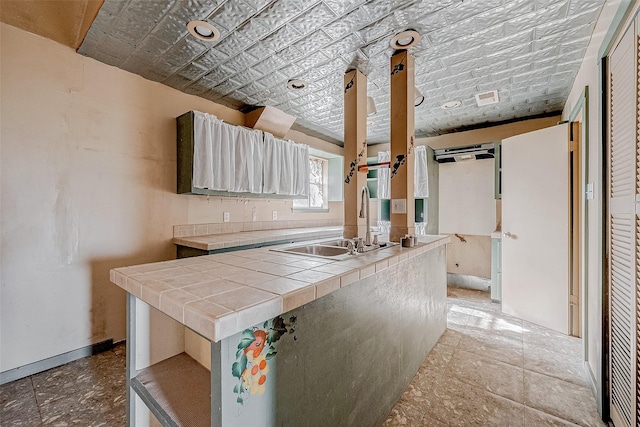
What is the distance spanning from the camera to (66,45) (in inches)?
82.2

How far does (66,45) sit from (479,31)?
3118 millimetres

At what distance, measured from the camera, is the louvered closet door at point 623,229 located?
3.92ft

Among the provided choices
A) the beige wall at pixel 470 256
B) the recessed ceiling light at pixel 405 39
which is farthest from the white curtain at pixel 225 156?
the beige wall at pixel 470 256

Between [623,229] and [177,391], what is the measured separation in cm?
214

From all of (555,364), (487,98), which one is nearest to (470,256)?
(555,364)

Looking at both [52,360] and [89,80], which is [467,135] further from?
[52,360]

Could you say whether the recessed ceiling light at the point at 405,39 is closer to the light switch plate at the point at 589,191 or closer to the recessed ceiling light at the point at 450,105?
the recessed ceiling light at the point at 450,105

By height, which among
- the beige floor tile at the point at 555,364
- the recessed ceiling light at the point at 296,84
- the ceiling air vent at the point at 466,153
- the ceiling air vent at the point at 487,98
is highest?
the recessed ceiling light at the point at 296,84

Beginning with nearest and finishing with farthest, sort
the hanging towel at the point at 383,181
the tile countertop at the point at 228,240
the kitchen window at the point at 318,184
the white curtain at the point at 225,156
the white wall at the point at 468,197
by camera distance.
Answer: the tile countertop at the point at 228,240, the white curtain at the point at 225,156, the white wall at the point at 468,197, the hanging towel at the point at 383,181, the kitchen window at the point at 318,184

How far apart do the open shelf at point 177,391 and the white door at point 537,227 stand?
10.5 feet

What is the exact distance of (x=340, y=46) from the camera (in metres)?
2.08

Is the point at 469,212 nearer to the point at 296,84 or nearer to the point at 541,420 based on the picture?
the point at 541,420

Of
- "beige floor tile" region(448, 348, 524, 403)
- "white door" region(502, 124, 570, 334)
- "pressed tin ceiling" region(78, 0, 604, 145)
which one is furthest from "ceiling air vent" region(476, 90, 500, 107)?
"beige floor tile" region(448, 348, 524, 403)

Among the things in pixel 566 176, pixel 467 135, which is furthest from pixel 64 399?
pixel 467 135
